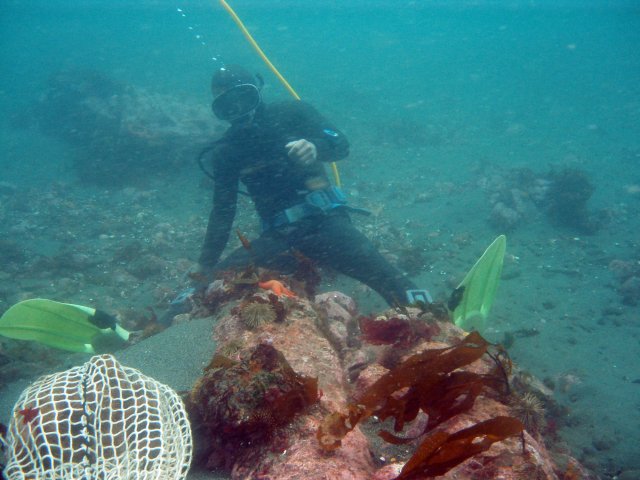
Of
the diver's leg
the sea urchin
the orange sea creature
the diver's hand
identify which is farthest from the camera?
the diver's leg

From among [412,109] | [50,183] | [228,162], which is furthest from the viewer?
[412,109]

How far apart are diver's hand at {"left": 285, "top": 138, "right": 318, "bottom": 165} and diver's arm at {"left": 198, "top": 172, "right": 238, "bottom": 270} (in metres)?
1.60

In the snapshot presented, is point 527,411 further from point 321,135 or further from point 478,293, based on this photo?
point 321,135

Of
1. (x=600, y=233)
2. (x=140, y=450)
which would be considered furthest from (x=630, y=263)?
(x=140, y=450)

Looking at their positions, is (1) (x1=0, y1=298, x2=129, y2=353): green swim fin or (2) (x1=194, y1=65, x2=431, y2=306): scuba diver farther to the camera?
(2) (x1=194, y1=65, x2=431, y2=306): scuba diver

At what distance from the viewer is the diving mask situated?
6.53 metres

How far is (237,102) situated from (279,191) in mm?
1914

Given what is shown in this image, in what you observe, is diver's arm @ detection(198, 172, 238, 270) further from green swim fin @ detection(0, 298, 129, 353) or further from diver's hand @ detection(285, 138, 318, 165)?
green swim fin @ detection(0, 298, 129, 353)

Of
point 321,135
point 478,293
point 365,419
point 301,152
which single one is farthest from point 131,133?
point 365,419

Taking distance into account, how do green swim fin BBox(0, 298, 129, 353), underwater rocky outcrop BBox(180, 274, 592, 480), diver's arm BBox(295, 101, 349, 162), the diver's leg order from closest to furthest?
underwater rocky outcrop BBox(180, 274, 592, 480) → green swim fin BBox(0, 298, 129, 353) → the diver's leg → diver's arm BBox(295, 101, 349, 162)

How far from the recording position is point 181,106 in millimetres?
18578

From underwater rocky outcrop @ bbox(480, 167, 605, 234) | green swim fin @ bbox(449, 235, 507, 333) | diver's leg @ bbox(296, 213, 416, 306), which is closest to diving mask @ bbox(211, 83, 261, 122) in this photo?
diver's leg @ bbox(296, 213, 416, 306)

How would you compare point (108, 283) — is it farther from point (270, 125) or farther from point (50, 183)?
point (50, 183)

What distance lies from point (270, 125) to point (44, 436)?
6091mm
